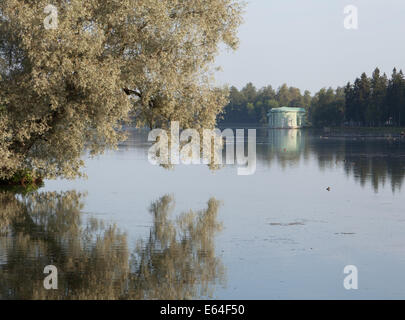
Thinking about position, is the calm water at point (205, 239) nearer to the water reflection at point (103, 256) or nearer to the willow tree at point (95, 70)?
the water reflection at point (103, 256)

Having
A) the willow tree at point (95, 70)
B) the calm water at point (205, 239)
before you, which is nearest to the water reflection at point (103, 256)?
the calm water at point (205, 239)

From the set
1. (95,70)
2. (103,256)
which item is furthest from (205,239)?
(95,70)

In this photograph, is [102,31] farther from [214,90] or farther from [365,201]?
[365,201]

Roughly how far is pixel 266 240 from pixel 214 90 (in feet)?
39.2

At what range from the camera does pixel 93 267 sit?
61.5ft

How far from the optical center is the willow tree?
2638cm

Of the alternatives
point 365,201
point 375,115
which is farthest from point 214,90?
point 375,115

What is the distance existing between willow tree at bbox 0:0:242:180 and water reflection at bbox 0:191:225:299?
3535 mm

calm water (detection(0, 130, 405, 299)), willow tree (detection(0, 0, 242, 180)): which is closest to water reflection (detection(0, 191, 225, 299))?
calm water (detection(0, 130, 405, 299))

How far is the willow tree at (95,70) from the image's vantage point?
86.5ft

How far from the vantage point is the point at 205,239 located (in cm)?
2350

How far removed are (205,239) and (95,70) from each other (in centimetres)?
869

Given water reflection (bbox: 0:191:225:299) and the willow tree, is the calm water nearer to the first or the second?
water reflection (bbox: 0:191:225:299)

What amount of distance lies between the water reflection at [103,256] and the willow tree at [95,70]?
3.54 metres
